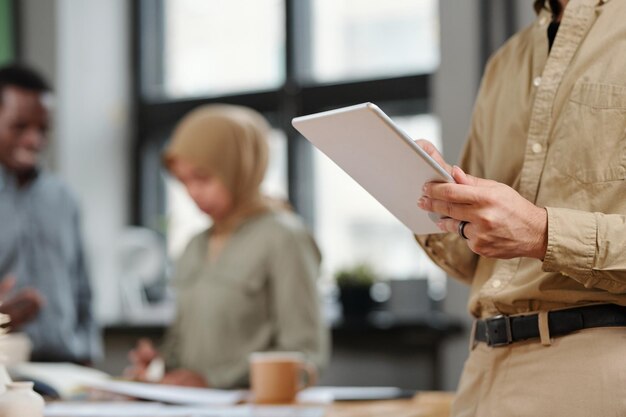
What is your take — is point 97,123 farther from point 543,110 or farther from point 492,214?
point 492,214

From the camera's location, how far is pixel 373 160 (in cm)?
122

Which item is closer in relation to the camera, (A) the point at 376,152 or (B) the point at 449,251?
(A) the point at 376,152

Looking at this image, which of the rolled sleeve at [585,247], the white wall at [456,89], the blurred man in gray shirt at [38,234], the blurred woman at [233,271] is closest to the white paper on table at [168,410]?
the blurred woman at [233,271]

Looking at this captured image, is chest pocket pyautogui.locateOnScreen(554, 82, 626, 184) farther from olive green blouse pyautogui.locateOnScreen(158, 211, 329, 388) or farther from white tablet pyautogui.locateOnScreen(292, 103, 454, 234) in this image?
olive green blouse pyautogui.locateOnScreen(158, 211, 329, 388)

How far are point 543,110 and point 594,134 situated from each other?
10 centimetres

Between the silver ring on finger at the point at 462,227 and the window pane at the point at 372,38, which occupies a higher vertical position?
the window pane at the point at 372,38

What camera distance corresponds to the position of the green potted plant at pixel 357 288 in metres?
3.44

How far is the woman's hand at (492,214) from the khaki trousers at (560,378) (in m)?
0.16

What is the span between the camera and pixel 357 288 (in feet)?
11.3

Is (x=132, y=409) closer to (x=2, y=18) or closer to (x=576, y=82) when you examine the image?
(x=576, y=82)

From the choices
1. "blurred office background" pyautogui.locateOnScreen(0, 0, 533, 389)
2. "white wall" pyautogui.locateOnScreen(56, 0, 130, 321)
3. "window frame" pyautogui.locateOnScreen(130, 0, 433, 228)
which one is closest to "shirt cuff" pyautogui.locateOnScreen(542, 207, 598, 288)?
"blurred office background" pyautogui.locateOnScreen(0, 0, 533, 389)

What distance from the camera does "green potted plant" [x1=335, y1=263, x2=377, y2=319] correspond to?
3436 mm

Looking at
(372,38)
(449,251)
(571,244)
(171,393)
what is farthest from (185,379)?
(372,38)

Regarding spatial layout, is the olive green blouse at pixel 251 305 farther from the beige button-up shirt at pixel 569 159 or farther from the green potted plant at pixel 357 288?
the beige button-up shirt at pixel 569 159
